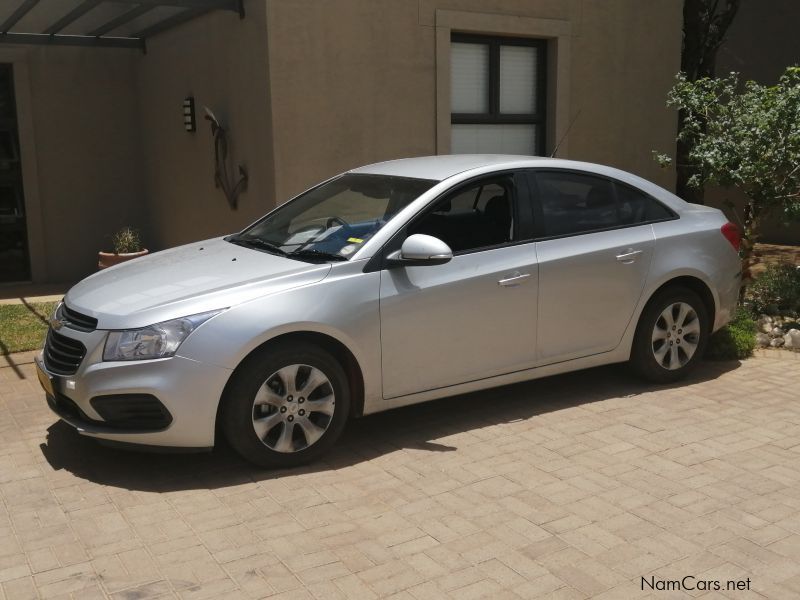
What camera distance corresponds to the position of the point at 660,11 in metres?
10.8

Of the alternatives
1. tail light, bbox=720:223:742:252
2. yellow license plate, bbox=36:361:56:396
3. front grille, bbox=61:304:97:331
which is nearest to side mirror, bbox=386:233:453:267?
front grille, bbox=61:304:97:331

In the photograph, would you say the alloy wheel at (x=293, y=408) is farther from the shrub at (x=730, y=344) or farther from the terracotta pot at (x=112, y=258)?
the terracotta pot at (x=112, y=258)

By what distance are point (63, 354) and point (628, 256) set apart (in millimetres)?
3625

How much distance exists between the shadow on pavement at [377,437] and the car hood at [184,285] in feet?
2.78

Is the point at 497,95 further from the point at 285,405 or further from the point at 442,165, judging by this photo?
the point at 285,405

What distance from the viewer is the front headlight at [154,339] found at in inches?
176

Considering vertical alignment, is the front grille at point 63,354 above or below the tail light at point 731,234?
below

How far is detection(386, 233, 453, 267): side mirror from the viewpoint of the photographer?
4.93 metres

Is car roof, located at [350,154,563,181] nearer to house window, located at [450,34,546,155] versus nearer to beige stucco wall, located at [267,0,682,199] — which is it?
beige stucco wall, located at [267,0,682,199]

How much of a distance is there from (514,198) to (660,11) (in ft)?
21.1

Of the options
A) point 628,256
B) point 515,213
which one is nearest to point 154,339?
point 515,213

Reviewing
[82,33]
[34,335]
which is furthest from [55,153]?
[34,335]

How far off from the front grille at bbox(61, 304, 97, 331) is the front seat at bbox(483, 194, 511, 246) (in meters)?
2.43

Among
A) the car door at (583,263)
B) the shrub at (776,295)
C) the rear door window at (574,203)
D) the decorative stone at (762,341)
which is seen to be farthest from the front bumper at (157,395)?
the shrub at (776,295)
